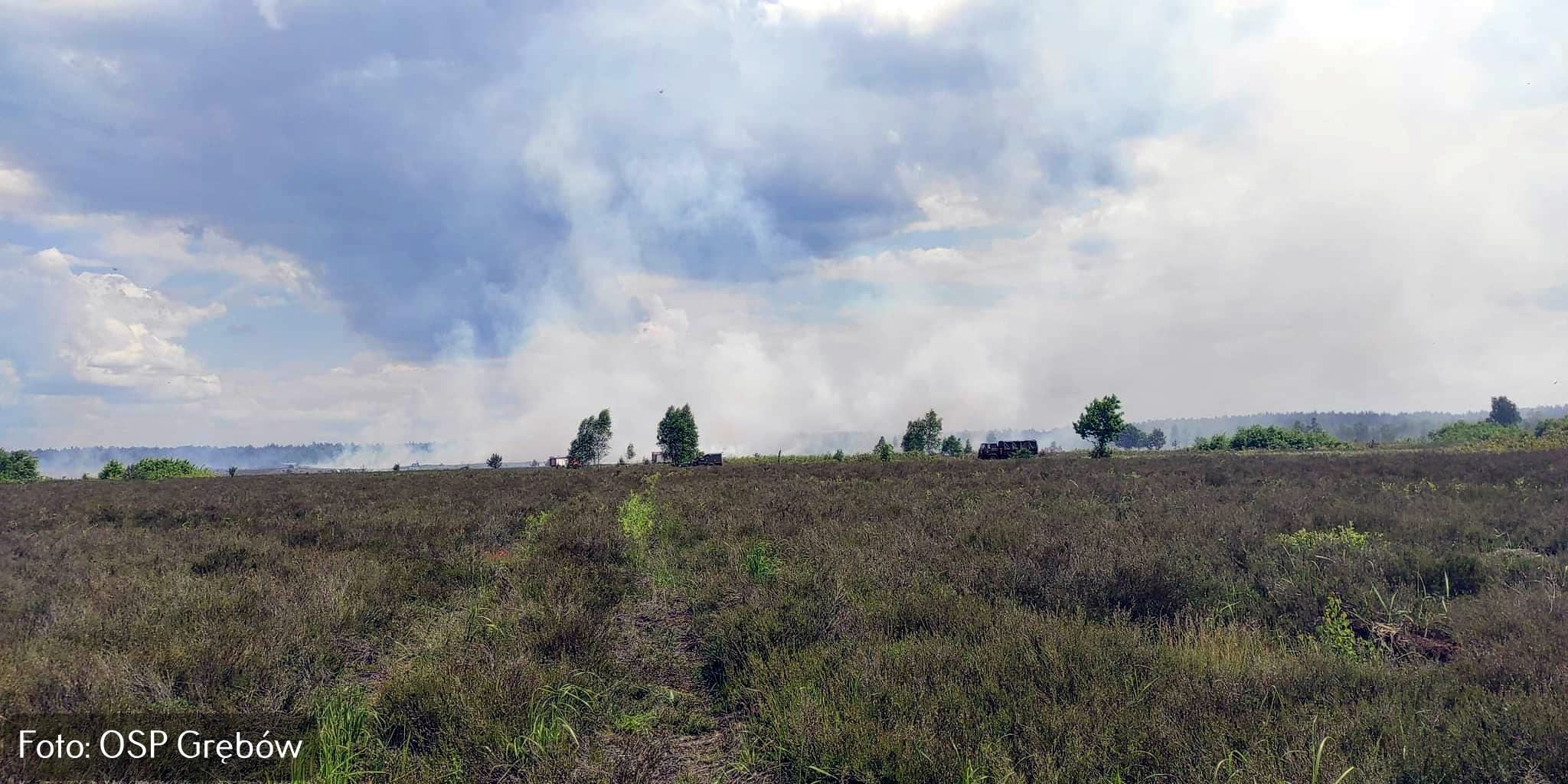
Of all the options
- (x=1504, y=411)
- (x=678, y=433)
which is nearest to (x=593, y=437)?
(x=678, y=433)

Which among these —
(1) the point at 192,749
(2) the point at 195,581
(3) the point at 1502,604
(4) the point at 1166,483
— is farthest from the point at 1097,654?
(4) the point at 1166,483

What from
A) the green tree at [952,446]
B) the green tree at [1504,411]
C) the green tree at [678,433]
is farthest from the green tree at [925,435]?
the green tree at [1504,411]

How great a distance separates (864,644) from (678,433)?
87.1 metres

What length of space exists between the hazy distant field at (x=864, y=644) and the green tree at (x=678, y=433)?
78512 mm

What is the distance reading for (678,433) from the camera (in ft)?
297

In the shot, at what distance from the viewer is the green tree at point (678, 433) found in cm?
8938

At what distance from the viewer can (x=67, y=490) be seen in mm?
28734

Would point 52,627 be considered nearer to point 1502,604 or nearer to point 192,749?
point 192,749

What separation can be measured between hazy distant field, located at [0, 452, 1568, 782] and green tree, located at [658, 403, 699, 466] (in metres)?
78.5

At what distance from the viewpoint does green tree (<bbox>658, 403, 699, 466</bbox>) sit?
3519 inches

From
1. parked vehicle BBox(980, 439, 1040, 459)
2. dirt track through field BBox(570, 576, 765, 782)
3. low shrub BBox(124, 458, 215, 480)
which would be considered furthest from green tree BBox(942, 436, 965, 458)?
dirt track through field BBox(570, 576, 765, 782)

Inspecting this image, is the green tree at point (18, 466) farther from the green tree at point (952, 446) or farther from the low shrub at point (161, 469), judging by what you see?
the green tree at point (952, 446)

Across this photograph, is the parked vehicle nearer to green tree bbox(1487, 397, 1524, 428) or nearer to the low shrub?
the low shrub

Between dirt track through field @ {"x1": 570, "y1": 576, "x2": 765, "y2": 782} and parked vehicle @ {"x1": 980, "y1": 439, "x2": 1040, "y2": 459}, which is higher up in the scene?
parked vehicle @ {"x1": 980, "y1": 439, "x2": 1040, "y2": 459}
